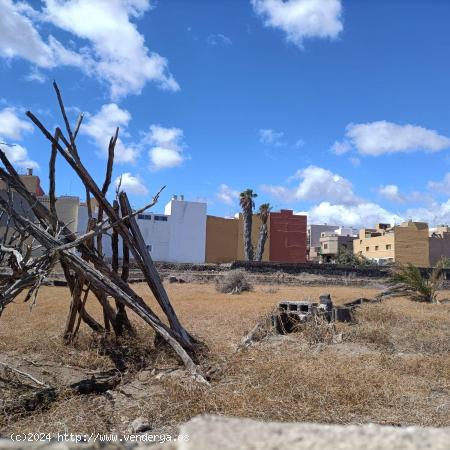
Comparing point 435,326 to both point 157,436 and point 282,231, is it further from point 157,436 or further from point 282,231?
point 282,231

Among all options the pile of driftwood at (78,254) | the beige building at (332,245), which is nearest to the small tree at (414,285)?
the pile of driftwood at (78,254)

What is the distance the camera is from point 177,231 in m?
46.6

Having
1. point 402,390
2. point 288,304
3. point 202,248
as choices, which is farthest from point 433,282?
point 202,248

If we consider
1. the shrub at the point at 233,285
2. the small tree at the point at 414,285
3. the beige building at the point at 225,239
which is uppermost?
the beige building at the point at 225,239

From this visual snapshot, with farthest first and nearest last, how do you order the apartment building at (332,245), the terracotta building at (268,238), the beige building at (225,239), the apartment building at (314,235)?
the apartment building at (314,235) → the apartment building at (332,245) → the terracotta building at (268,238) → the beige building at (225,239)

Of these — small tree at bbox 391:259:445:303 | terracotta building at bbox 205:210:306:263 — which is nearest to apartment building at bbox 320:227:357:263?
terracotta building at bbox 205:210:306:263

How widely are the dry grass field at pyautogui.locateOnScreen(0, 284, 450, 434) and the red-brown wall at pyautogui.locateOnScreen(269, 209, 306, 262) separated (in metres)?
41.6

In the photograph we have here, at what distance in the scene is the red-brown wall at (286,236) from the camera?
169ft

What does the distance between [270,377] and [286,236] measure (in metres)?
46.8

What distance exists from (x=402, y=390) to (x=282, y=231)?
46.7 meters

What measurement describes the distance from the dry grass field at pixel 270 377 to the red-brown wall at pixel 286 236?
41619 mm

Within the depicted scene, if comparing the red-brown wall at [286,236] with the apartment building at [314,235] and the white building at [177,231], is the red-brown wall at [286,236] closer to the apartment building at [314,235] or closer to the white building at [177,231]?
the white building at [177,231]

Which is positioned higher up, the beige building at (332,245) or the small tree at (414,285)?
the beige building at (332,245)

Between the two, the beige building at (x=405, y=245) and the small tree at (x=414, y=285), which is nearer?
the small tree at (x=414, y=285)
